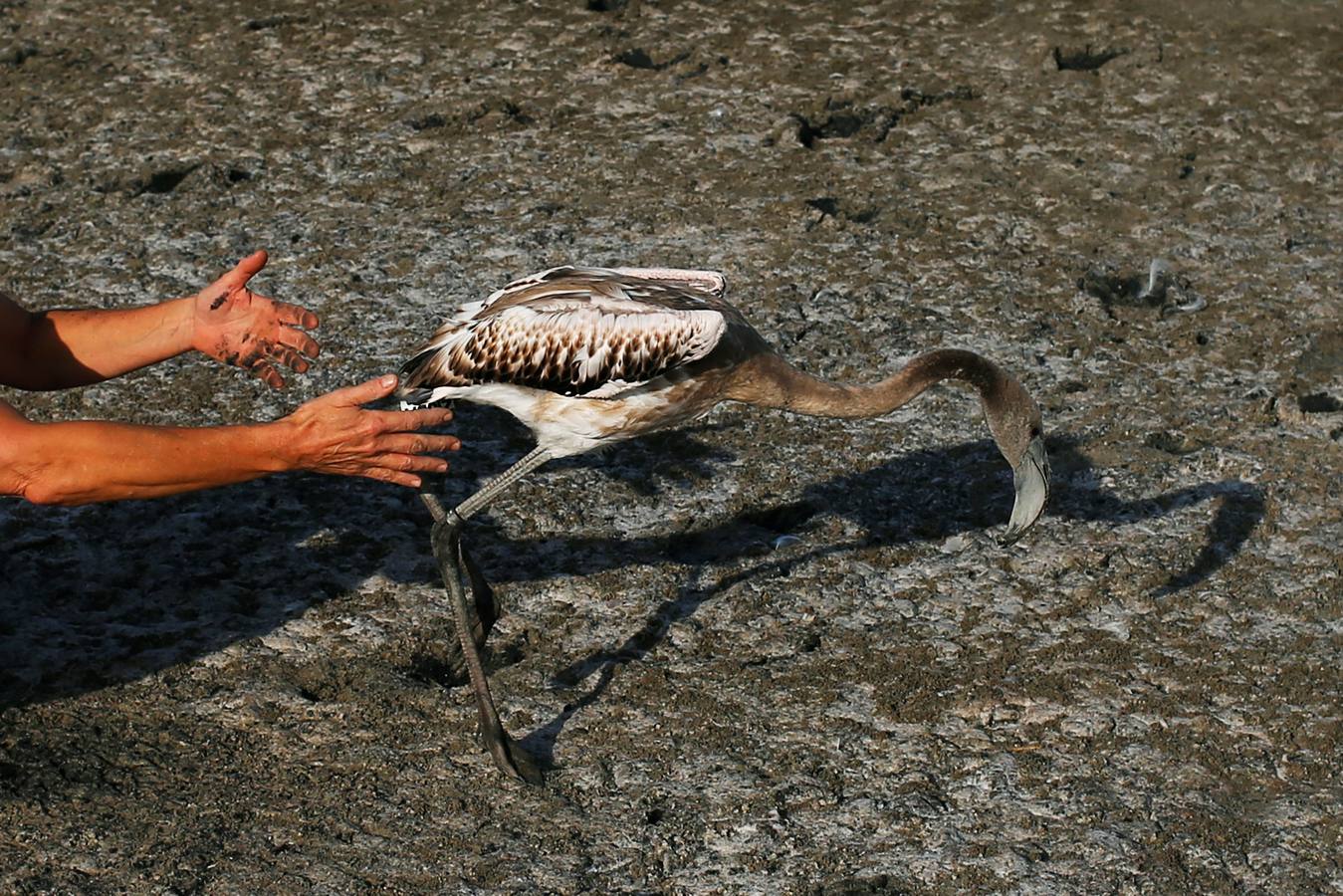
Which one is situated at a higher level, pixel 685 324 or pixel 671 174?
pixel 685 324

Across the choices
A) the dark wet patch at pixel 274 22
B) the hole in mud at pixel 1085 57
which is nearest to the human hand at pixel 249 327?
the dark wet patch at pixel 274 22

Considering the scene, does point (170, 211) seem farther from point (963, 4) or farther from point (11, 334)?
point (963, 4)

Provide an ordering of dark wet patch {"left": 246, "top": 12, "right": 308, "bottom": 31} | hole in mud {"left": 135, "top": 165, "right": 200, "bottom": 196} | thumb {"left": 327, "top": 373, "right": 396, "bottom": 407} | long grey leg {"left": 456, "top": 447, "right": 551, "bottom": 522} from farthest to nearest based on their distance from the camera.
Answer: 1. dark wet patch {"left": 246, "top": 12, "right": 308, "bottom": 31}
2. hole in mud {"left": 135, "top": 165, "right": 200, "bottom": 196}
3. long grey leg {"left": 456, "top": 447, "right": 551, "bottom": 522}
4. thumb {"left": 327, "top": 373, "right": 396, "bottom": 407}

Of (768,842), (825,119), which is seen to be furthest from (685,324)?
(825,119)

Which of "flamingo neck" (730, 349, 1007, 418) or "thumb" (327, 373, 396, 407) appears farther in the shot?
"flamingo neck" (730, 349, 1007, 418)

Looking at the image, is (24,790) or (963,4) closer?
(24,790)

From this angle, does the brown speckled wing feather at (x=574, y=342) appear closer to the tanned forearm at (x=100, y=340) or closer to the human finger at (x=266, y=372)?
the human finger at (x=266, y=372)

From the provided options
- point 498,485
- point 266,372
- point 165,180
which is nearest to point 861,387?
point 498,485

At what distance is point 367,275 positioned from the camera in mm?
7238

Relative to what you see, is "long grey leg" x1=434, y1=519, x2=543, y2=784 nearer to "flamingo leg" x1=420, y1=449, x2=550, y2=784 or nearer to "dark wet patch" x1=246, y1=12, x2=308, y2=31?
"flamingo leg" x1=420, y1=449, x2=550, y2=784

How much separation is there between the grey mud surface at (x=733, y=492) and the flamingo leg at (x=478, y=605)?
0.10 metres

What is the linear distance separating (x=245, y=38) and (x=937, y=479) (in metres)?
4.80

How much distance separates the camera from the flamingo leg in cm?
483

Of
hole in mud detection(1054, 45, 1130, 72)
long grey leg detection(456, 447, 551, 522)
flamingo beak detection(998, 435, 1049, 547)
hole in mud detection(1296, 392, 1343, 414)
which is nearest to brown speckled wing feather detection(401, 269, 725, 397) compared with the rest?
long grey leg detection(456, 447, 551, 522)
